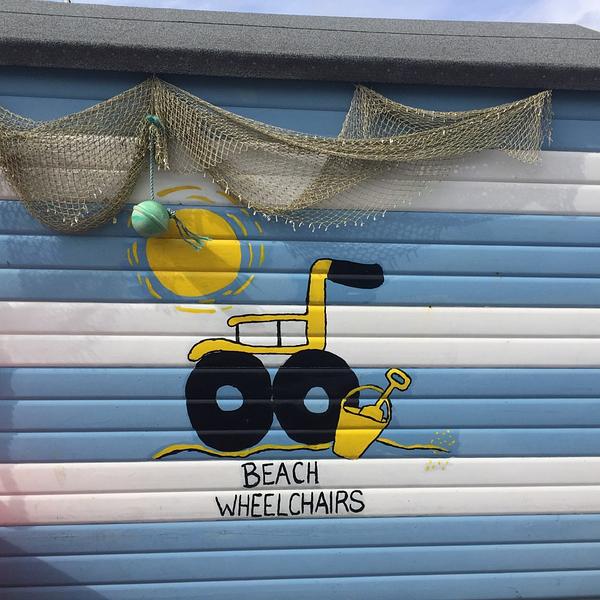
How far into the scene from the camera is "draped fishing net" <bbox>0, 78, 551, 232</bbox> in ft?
8.10

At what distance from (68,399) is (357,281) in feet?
5.41

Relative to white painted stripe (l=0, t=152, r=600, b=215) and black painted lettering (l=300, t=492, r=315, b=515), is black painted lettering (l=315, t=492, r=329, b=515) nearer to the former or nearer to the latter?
black painted lettering (l=300, t=492, r=315, b=515)

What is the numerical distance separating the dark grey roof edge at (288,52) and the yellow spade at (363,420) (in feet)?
5.21

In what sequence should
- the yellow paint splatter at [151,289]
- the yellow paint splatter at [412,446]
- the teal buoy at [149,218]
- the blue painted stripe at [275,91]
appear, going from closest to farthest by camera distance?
the teal buoy at [149,218] < the blue painted stripe at [275,91] < the yellow paint splatter at [151,289] < the yellow paint splatter at [412,446]

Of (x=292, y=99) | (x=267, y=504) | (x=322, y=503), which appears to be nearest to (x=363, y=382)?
(x=322, y=503)

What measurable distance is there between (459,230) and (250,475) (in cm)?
173

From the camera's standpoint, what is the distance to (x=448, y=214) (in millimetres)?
2672

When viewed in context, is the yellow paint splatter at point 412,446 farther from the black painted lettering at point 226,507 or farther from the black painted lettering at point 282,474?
the black painted lettering at point 226,507

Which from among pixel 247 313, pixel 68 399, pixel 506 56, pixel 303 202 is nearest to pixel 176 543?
pixel 68 399

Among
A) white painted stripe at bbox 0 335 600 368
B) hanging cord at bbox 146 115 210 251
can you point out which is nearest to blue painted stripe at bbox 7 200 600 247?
hanging cord at bbox 146 115 210 251

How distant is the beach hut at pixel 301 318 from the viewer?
251cm

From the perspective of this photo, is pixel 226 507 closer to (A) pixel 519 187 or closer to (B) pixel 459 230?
(B) pixel 459 230

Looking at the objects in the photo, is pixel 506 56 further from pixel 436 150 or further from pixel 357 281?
pixel 357 281

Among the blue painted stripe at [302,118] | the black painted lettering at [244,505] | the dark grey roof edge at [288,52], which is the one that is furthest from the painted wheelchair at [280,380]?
the dark grey roof edge at [288,52]
